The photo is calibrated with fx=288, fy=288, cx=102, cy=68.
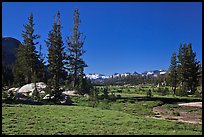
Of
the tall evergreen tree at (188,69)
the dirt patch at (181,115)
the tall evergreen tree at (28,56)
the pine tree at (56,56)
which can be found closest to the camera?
the dirt patch at (181,115)

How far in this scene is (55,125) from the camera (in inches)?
645

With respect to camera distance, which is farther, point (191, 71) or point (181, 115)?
point (191, 71)

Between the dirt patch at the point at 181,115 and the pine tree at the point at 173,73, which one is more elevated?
the pine tree at the point at 173,73

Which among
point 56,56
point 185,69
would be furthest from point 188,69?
point 56,56

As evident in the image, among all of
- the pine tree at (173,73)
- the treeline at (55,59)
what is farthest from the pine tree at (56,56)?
the pine tree at (173,73)

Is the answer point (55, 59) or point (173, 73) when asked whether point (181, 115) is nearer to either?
point (55, 59)

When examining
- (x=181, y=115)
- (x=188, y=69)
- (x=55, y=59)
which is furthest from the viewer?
(x=188, y=69)

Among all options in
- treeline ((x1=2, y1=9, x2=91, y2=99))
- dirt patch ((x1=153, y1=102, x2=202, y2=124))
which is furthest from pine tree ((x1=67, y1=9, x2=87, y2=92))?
dirt patch ((x1=153, y1=102, x2=202, y2=124))

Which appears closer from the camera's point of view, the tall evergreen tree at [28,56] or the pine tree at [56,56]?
the pine tree at [56,56]

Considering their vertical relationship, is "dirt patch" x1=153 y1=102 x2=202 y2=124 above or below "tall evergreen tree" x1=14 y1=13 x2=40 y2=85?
below

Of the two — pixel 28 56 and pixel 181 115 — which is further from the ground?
pixel 28 56

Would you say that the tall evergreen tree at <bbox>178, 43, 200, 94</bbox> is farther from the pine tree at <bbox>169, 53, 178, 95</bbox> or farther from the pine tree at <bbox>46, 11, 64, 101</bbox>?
the pine tree at <bbox>46, 11, 64, 101</bbox>

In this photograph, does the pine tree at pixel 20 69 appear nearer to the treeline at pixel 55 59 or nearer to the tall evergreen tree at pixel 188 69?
the treeline at pixel 55 59

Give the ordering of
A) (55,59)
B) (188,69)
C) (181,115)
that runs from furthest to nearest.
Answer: (188,69) → (55,59) → (181,115)
